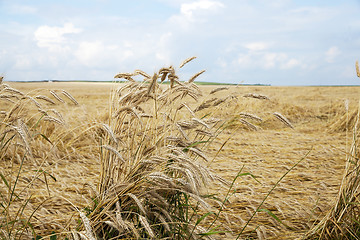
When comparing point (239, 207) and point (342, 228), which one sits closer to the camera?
point (342, 228)

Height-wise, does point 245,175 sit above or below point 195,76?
below

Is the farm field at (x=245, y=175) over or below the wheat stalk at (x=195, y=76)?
below

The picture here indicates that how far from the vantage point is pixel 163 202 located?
1705 mm

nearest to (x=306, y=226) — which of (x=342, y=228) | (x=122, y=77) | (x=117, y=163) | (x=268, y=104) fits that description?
(x=342, y=228)

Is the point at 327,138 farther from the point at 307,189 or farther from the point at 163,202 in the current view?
the point at 163,202

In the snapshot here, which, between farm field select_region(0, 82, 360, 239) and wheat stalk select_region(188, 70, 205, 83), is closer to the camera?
wheat stalk select_region(188, 70, 205, 83)

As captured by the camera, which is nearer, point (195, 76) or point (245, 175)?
point (195, 76)

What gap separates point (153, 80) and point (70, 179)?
6.66 ft

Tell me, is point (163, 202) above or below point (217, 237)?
above

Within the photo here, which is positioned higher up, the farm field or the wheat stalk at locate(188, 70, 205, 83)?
the wheat stalk at locate(188, 70, 205, 83)

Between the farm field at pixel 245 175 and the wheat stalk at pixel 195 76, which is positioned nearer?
the wheat stalk at pixel 195 76

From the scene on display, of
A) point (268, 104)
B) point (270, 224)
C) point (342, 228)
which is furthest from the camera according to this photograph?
point (268, 104)

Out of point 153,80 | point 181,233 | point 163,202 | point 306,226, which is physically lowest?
point 306,226

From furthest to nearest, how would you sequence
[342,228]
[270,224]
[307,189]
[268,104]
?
[268,104]
[307,189]
[270,224]
[342,228]
